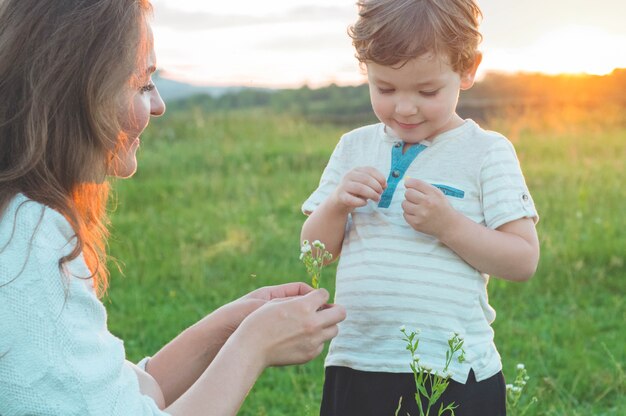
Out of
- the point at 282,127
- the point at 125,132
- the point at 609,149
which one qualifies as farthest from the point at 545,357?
the point at 282,127

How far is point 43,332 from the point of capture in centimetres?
204

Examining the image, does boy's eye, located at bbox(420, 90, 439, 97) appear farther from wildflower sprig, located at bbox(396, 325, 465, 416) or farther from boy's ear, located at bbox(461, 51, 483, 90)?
wildflower sprig, located at bbox(396, 325, 465, 416)

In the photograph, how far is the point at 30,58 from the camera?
7.11ft

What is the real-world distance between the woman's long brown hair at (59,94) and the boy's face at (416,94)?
26.7 inches

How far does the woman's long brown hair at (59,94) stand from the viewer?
2150mm

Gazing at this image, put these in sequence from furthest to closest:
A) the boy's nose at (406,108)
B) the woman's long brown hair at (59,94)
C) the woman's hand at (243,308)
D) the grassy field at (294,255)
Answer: the grassy field at (294,255) < the woman's hand at (243,308) < the boy's nose at (406,108) < the woman's long brown hair at (59,94)

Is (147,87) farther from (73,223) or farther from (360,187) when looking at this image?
(360,187)

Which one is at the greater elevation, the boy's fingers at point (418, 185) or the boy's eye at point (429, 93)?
the boy's eye at point (429, 93)

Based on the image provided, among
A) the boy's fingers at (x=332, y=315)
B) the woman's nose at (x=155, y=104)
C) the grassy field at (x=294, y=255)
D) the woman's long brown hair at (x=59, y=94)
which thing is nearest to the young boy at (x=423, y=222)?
the boy's fingers at (x=332, y=315)

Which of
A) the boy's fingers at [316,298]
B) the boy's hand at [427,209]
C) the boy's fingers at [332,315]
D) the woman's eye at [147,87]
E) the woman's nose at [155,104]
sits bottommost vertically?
the boy's fingers at [332,315]

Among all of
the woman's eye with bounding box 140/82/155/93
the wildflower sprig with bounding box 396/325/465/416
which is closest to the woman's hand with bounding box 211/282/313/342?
the wildflower sprig with bounding box 396/325/465/416

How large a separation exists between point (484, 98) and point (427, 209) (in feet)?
38.0

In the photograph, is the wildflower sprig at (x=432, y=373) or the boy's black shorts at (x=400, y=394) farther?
the boy's black shorts at (x=400, y=394)

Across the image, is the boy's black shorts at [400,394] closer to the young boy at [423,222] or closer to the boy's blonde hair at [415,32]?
the young boy at [423,222]
